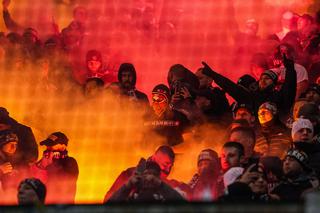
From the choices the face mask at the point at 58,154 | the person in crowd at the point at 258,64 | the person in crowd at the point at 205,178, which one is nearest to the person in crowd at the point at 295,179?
the person in crowd at the point at 205,178

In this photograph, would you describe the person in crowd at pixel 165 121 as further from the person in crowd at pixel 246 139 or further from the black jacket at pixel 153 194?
the black jacket at pixel 153 194

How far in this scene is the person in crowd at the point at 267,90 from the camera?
26.6 feet

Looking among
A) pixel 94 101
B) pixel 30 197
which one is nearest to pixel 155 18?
pixel 94 101

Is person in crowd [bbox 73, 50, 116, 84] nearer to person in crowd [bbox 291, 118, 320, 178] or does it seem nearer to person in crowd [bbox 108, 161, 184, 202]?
person in crowd [bbox 108, 161, 184, 202]

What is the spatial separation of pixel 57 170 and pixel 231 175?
1699 millimetres

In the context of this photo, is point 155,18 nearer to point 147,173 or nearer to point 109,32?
point 109,32

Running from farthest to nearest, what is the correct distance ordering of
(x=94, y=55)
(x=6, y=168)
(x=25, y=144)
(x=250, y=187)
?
(x=94, y=55)
(x=25, y=144)
(x=6, y=168)
(x=250, y=187)

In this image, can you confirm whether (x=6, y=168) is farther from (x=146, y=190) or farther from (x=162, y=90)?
(x=162, y=90)

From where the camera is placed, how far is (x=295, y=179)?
7453 millimetres

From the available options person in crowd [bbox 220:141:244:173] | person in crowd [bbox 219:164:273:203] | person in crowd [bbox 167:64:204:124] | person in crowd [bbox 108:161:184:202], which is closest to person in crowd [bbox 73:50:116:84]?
person in crowd [bbox 167:64:204:124]

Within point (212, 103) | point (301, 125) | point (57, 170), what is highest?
point (212, 103)

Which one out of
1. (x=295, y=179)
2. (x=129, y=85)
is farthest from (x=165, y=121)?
(x=295, y=179)

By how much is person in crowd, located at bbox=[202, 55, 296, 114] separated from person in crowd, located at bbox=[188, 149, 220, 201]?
0.60m

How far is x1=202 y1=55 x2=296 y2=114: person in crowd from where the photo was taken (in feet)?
26.6
